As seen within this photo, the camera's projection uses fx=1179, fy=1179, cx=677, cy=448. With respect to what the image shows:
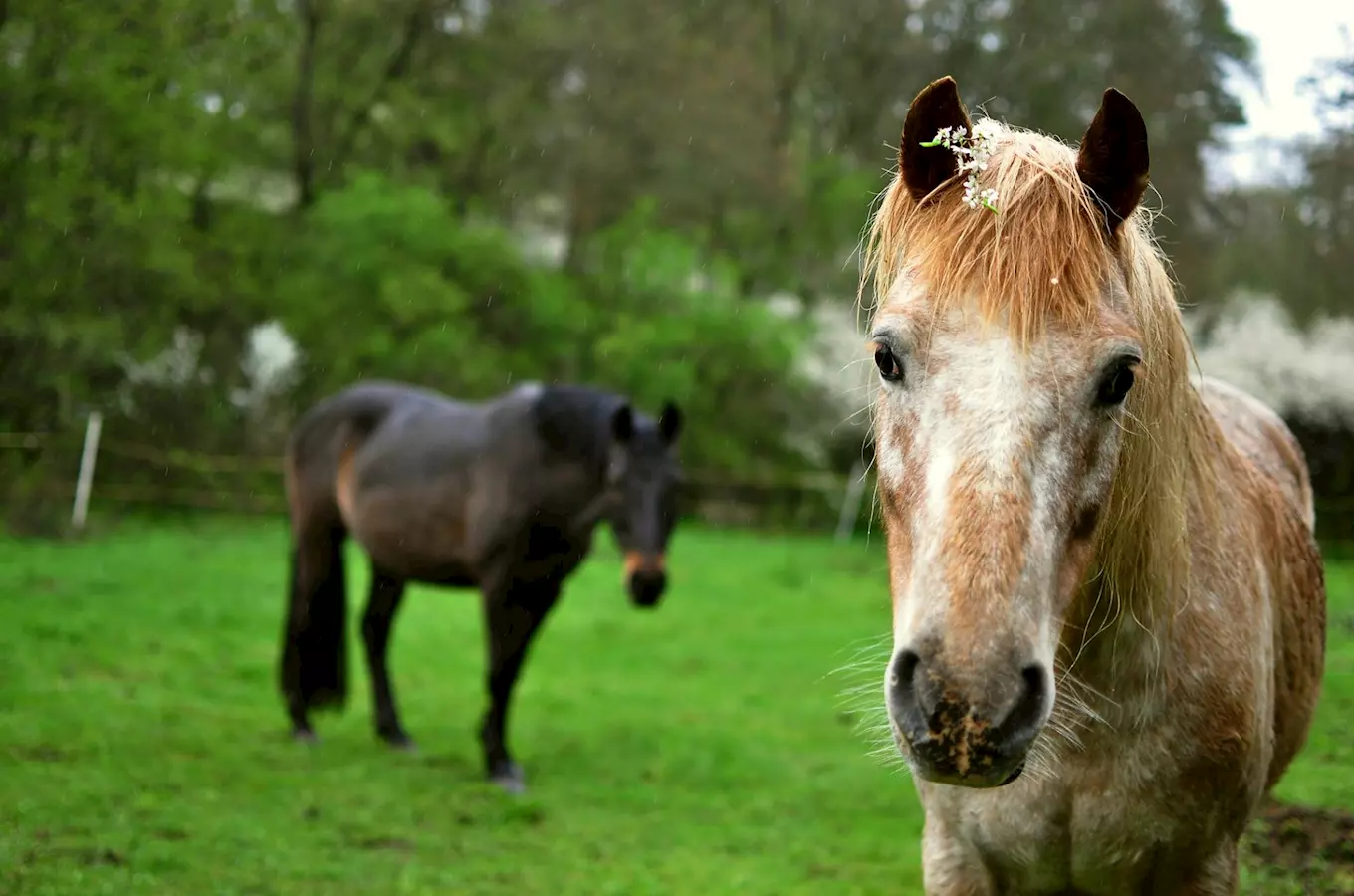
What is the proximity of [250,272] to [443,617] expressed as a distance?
27.1ft

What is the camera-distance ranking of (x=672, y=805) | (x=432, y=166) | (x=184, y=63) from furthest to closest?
1. (x=432, y=166)
2. (x=184, y=63)
3. (x=672, y=805)

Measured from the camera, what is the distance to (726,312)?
1888 centimetres

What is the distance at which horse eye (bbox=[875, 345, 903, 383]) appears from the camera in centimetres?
193

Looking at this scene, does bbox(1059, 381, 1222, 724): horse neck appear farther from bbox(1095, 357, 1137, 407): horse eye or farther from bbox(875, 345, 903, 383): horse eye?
bbox(875, 345, 903, 383): horse eye

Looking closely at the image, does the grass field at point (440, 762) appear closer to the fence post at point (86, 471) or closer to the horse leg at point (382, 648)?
the horse leg at point (382, 648)

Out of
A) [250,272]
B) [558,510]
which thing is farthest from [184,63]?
[250,272]

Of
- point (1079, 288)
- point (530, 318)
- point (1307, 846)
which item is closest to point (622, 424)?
point (1307, 846)

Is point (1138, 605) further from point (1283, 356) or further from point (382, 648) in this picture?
point (1283, 356)

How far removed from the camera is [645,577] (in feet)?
19.7

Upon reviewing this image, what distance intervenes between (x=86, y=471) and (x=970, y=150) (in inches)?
481

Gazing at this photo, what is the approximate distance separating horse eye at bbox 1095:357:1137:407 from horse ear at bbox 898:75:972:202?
47 cm

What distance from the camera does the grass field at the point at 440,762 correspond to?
425cm

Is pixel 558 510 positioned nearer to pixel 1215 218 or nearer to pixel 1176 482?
pixel 1176 482

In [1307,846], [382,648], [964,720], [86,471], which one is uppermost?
[964,720]
